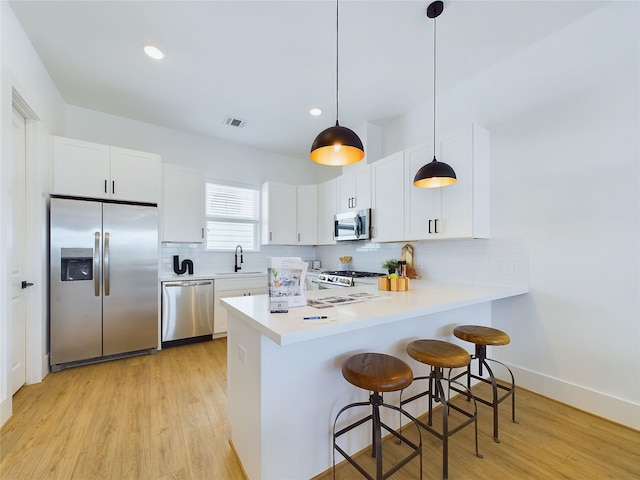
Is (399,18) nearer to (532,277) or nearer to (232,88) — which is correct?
(232,88)

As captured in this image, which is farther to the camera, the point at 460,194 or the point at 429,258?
the point at 429,258

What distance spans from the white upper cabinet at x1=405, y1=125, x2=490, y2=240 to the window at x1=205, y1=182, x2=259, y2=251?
2.92 metres

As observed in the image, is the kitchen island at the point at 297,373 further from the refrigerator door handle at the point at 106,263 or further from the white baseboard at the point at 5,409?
the refrigerator door handle at the point at 106,263

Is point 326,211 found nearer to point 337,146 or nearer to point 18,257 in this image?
point 337,146

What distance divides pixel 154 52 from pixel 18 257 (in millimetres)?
2219

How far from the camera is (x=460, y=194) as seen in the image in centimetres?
269

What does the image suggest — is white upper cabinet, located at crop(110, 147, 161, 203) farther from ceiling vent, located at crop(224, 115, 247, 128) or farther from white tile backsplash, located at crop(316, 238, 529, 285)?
white tile backsplash, located at crop(316, 238, 529, 285)

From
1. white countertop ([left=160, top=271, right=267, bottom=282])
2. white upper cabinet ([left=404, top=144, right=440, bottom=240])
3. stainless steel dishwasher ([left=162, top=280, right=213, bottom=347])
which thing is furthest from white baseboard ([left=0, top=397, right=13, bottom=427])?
white upper cabinet ([left=404, top=144, right=440, bottom=240])

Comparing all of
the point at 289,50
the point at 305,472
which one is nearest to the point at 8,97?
the point at 289,50

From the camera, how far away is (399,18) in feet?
7.04

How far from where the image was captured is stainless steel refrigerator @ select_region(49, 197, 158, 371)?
286cm

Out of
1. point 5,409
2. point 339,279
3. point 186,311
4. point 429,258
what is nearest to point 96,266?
point 186,311

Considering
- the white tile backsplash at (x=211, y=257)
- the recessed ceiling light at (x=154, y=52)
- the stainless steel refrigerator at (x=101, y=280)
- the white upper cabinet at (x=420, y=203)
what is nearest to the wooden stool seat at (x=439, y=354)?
the white upper cabinet at (x=420, y=203)

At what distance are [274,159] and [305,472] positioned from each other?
4570 mm
